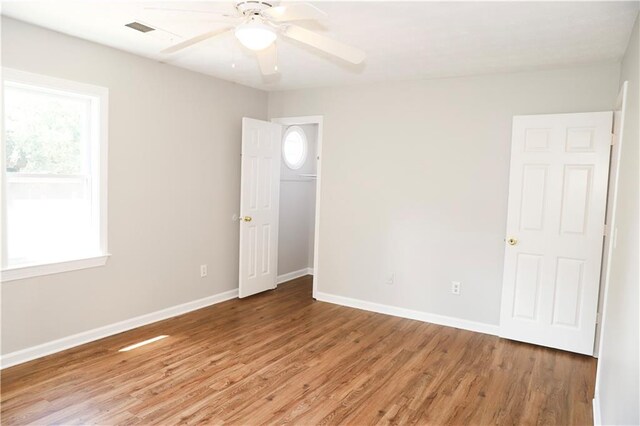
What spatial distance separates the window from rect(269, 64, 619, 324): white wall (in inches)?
35.9

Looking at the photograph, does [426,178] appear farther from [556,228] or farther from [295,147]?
[295,147]

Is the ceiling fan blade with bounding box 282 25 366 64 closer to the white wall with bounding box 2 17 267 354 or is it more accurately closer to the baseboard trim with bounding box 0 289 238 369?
the white wall with bounding box 2 17 267 354

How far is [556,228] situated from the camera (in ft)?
12.4

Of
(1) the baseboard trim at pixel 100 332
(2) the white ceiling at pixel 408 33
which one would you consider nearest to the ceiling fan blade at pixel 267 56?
(2) the white ceiling at pixel 408 33

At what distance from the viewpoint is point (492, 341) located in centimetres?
396

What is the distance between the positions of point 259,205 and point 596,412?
12.2ft

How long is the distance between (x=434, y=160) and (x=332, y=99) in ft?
4.68

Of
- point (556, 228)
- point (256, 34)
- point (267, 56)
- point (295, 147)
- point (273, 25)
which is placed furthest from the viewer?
point (295, 147)

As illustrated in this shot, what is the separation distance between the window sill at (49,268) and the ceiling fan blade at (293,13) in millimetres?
2578

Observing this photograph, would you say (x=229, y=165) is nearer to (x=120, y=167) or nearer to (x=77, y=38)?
(x=120, y=167)

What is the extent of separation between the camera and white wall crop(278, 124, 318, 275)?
598 centimetres

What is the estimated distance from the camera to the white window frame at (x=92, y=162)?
9.91 feet

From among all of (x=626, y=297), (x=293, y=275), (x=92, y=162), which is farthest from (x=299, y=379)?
(x=293, y=275)

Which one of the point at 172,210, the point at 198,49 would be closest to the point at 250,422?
the point at 172,210
